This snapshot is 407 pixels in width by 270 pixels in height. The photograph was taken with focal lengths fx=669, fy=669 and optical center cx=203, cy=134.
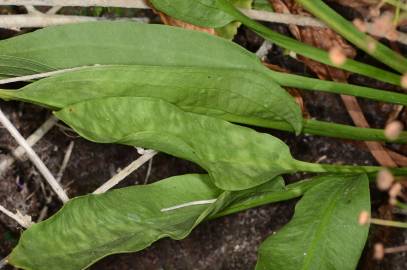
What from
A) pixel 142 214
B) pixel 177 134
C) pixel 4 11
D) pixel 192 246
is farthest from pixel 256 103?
pixel 4 11

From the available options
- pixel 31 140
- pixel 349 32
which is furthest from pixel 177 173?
pixel 349 32

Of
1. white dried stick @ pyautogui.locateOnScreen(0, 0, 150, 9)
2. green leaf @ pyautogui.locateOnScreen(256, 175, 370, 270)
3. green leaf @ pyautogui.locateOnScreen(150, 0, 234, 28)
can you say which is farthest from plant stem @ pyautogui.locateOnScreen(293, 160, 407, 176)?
white dried stick @ pyautogui.locateOnScreen(0, 0, 150, 9)

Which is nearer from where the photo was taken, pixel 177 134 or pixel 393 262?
pixel 177 134

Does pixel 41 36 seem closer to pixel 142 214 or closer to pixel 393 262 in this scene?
pixel 142 214

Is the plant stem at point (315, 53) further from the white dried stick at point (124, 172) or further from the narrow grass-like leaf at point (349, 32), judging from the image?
the white dried stick at point (124, 172)

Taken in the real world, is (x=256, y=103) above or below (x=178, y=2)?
below

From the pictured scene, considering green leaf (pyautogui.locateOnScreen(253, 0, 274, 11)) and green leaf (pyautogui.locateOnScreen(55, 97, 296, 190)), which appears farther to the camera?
green leaf (pyautogui.locateOnScreen(253, 0, 274, 11))

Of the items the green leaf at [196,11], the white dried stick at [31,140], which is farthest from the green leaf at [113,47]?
the white dried stick at [31,140]

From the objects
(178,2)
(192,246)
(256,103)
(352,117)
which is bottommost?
(192,246)

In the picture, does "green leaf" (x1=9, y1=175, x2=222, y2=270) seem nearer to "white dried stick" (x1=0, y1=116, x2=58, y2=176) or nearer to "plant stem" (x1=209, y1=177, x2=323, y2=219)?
"plant stem" (x1=209, y1=177, x2=323, y2=219)
